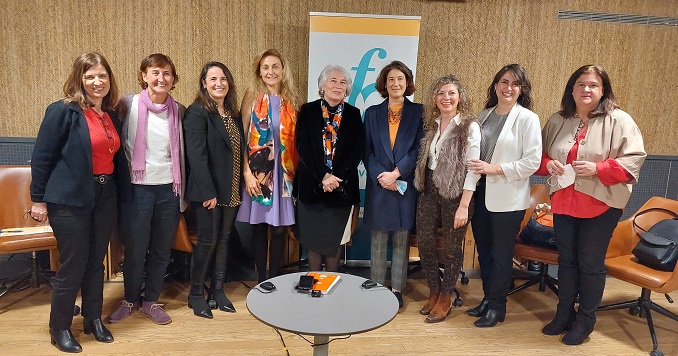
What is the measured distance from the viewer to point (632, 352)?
2.82m

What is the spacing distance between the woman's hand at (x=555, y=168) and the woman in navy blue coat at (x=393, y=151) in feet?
2.49

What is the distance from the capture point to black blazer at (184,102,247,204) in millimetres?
2859

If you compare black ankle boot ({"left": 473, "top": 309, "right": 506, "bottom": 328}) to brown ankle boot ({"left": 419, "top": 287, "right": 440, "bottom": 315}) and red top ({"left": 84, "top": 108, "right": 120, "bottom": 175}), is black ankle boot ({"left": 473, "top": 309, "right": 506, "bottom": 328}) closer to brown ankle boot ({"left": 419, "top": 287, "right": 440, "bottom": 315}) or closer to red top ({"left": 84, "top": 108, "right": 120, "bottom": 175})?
brown ankle boot ({"left": 419, "top": 287, "right": 440, "bottom": 315})

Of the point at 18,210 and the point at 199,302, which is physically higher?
the point at 18,210

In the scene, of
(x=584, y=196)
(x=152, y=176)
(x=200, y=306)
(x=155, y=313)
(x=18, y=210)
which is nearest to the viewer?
(x=584, y=196)

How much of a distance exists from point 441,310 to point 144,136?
207 centimetres

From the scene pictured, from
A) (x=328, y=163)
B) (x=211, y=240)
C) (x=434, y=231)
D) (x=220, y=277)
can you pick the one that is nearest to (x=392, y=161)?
(x=328, y=163)

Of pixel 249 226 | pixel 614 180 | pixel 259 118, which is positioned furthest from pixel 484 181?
pixel 249 226

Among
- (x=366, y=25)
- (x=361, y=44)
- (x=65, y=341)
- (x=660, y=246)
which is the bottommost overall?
(x=65, y=341)

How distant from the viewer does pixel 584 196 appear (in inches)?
105

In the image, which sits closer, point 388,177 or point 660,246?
point 660,246

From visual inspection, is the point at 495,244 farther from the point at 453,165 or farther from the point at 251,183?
the point at 251,183

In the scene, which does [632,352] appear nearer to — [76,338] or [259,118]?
[259,118]

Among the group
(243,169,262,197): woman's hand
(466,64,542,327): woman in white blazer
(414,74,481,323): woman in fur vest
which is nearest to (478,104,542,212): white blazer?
(466,64,542,327): woman in white blazer
